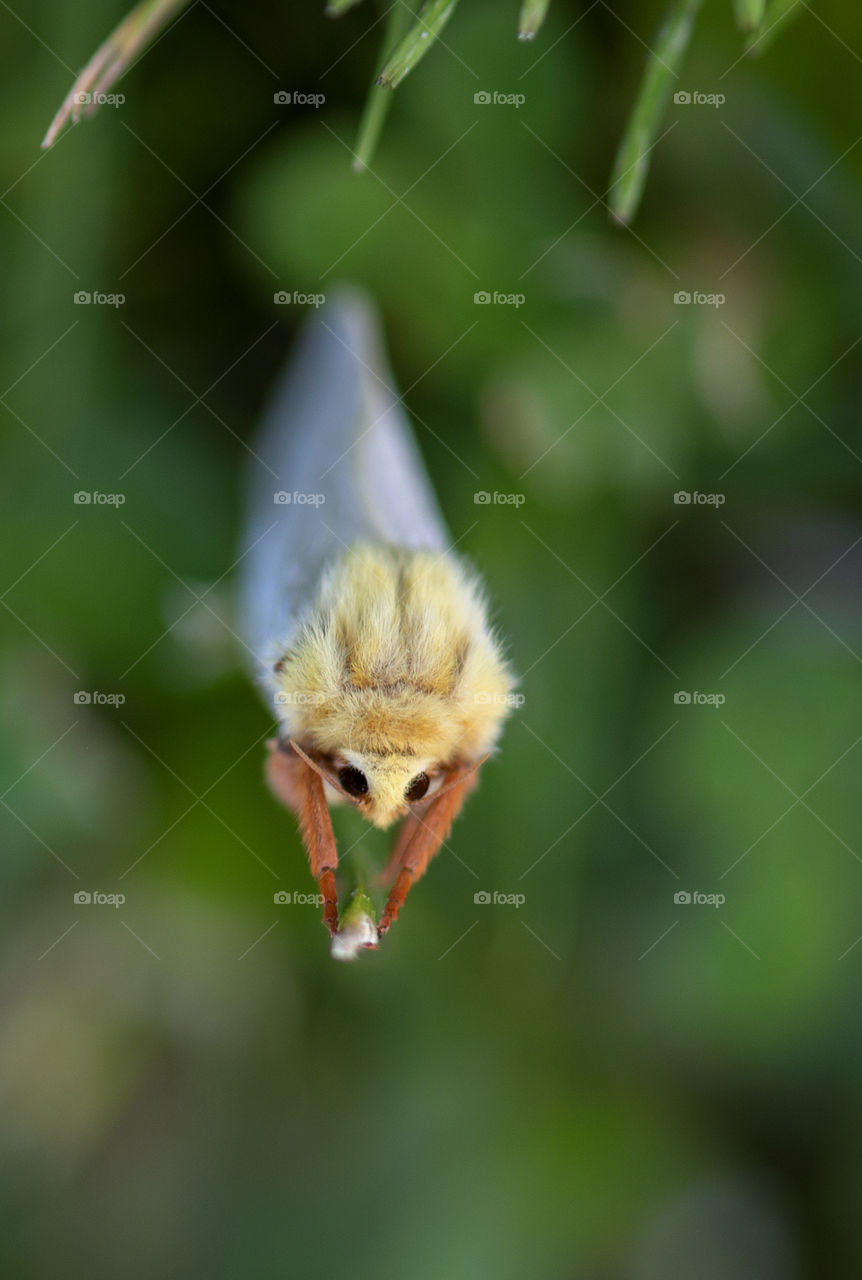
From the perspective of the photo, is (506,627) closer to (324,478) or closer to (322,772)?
(324,478)

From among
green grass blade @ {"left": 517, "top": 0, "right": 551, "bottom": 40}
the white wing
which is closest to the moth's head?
the white wing

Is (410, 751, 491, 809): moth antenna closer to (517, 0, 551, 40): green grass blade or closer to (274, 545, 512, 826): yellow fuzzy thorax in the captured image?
(274, 545, 512, 826): yellow fuzzy thorax

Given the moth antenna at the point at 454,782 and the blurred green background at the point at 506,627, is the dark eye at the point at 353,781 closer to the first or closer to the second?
the moth antenna at the point at 454,782

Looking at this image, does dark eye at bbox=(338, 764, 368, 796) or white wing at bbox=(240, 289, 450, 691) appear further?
white wing at bbox=(240, 289, 450, 691)

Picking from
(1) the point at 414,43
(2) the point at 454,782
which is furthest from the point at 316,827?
(1) the point at 414,43

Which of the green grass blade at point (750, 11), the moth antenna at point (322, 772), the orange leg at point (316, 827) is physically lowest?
the orange leg at point (316, 827)

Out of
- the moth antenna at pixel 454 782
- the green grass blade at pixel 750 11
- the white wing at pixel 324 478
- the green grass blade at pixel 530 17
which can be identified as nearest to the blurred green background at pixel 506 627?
the white wing at pixel 324 478

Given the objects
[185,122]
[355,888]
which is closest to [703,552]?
[185,122]
